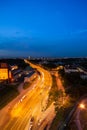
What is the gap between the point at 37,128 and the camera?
23828mm

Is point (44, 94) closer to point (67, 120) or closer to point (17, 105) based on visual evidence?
point (17, 105)

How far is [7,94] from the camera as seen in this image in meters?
41.9

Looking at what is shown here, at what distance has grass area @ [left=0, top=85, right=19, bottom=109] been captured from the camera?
36.2 metres

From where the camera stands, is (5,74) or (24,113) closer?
(24,113)

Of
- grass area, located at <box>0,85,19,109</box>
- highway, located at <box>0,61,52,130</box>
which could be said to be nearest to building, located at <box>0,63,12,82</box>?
grass area, located at <box>0,85,19,109</box>

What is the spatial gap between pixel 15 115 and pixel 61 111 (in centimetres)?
444

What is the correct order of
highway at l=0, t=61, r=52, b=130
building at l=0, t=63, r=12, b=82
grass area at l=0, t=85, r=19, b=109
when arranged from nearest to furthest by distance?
highway at l=0, t=61, r=52, b=130
grass area at l=0, t=85, r=19, b=109
building at l=0, t=63, r=12, b=82

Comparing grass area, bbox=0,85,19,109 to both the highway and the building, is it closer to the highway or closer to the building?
the highway

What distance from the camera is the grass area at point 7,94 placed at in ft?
119

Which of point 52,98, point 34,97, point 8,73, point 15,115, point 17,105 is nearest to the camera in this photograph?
point 15,115

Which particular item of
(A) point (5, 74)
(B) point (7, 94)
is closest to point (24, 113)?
(B) point (7, 94)

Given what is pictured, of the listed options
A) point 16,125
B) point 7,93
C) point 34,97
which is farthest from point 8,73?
point 16,125

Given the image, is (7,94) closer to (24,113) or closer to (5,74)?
(24,113)

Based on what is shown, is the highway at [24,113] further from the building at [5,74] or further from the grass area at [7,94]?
the building at [5,74]
